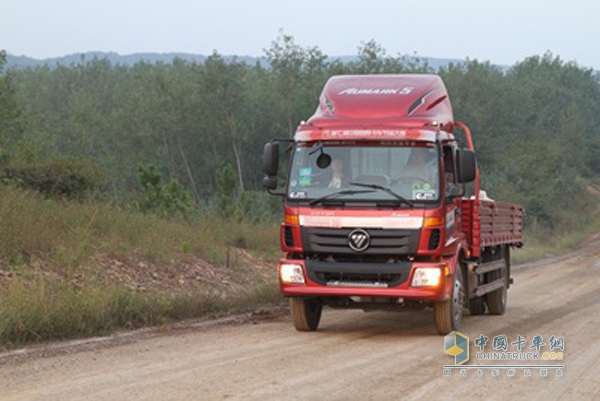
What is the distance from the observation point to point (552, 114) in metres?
127

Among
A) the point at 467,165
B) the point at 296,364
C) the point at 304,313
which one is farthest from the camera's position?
the point at 304,313

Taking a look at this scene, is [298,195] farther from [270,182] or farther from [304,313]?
[304,313]

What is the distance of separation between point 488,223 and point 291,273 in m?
4.07

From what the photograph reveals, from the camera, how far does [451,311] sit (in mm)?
13359

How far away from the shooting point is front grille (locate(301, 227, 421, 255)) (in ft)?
41.3

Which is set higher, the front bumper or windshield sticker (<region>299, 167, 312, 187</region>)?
windshield sticker (<region>299, 167, 312, 187</region>)

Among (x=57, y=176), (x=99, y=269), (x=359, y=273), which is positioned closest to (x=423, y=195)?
(x=359, y=273)

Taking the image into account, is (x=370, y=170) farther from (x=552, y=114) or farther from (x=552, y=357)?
(x=552, y=114)

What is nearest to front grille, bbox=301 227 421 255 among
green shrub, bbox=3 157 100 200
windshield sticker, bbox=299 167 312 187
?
windshield sticker, bbox=299 167 312 187

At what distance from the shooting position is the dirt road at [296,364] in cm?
903

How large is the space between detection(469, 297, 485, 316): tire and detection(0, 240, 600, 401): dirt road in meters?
0.91

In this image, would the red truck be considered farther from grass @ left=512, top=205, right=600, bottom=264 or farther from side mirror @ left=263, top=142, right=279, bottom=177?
grass @ left=512, top=205, right=600, bottom=264

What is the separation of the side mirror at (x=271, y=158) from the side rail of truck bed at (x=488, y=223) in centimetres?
297

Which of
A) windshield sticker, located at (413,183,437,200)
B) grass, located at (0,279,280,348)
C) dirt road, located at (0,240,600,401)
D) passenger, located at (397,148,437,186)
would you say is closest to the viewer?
dirt road, located at (0,240,600,401)
